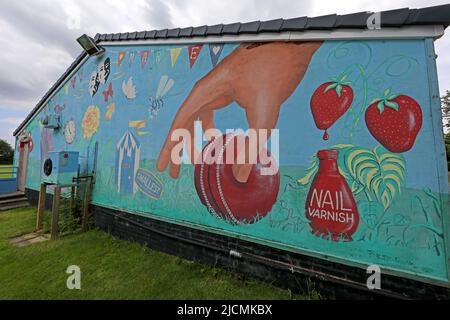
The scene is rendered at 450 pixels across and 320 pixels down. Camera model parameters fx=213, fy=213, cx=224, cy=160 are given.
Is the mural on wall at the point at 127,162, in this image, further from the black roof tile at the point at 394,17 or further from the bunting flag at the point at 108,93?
the black roof tile at the point at 394,17

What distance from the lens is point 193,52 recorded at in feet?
12.7

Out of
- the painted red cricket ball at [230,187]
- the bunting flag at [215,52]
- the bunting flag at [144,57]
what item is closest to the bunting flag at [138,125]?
the bunting flag at [144,57]

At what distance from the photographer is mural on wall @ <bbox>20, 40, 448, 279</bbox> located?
221cm

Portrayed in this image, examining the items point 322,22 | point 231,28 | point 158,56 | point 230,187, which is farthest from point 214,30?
point 230,187

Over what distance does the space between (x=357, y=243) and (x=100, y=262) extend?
3986 mm

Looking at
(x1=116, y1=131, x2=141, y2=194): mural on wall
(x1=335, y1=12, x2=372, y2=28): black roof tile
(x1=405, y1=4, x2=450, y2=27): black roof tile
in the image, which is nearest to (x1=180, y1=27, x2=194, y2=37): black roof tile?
(x1=116, y1=131, x2=141, y2=194): mural on wall

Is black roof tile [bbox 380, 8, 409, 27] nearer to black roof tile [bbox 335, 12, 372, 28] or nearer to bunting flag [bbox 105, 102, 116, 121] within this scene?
black roof tile [bbox 335, 12, 372, 28]

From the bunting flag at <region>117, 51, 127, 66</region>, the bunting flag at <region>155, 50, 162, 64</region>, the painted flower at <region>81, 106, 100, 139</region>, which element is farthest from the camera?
the painted flower at <region>81, 106, 100, 139</region>

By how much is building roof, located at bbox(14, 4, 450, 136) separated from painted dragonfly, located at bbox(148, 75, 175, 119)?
0.83 m

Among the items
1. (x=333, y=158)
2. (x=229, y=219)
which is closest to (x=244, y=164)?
(x=229, y=219)

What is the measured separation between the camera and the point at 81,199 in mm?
5418

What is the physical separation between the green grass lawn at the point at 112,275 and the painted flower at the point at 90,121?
9.04 feet

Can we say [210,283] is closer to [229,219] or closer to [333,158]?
[229,219]

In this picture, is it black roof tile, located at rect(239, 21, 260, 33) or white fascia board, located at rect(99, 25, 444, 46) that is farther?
black roof tile, located at rect(239, 21, 260, 33)
